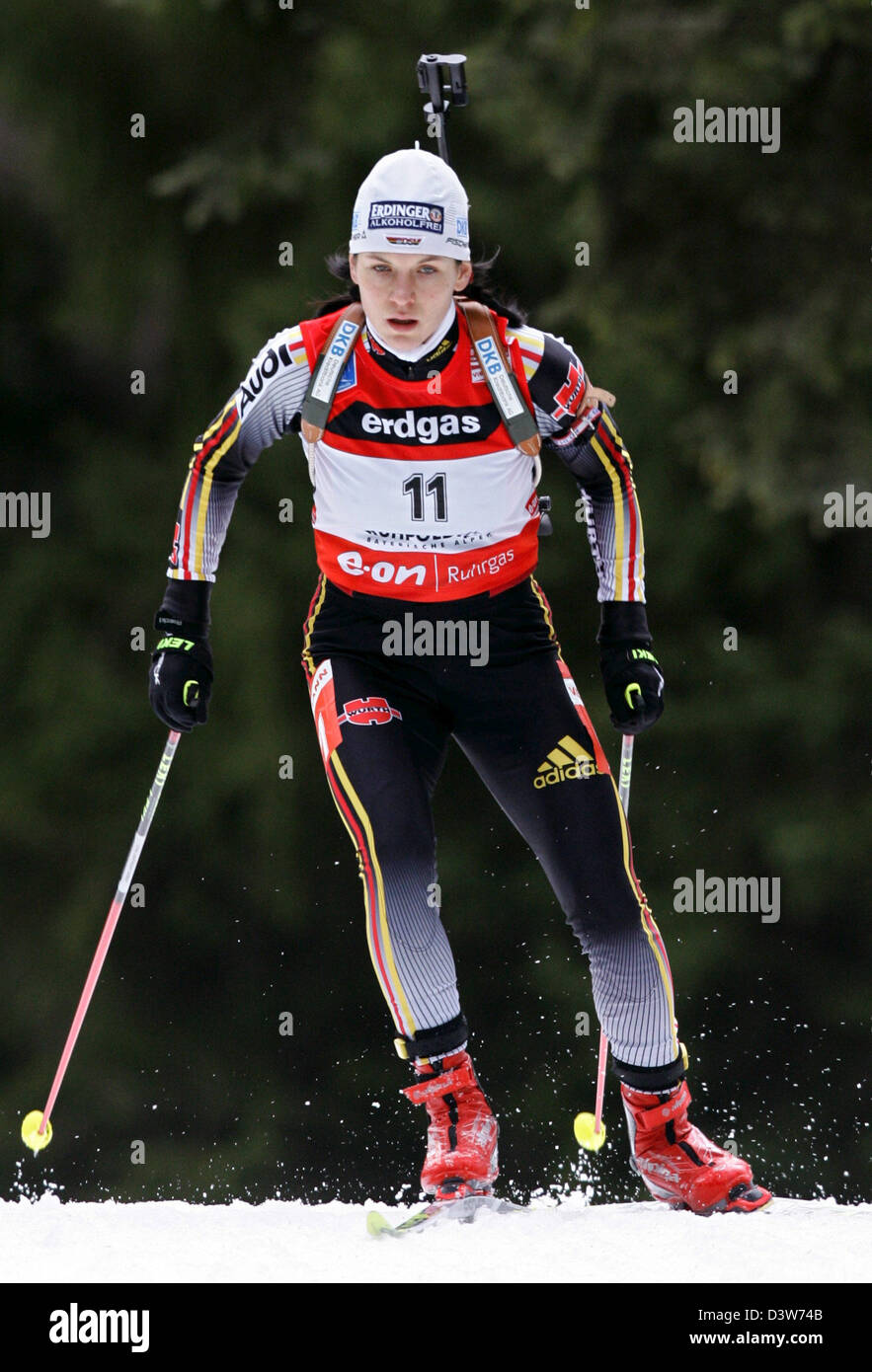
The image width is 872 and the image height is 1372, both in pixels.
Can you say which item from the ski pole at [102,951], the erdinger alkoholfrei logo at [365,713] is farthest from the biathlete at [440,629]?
the ski pole at [102,951]

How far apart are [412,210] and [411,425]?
0.48 meters

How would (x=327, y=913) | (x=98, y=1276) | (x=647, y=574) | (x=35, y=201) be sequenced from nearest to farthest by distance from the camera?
1. (x=98, y=1276)
2. (x=647, y=574)
3. (x=327, y=913)
4. (x=35, y=201)

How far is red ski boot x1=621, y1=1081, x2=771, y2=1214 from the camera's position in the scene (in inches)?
190

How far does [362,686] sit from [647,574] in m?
6.97

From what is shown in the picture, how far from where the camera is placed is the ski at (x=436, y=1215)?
15.4ft

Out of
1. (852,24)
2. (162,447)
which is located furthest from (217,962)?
(852,24)

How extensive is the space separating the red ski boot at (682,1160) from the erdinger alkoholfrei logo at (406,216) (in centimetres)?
208

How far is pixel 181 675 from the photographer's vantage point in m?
4.89

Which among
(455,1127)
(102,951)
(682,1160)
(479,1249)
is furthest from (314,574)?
(479,1249)

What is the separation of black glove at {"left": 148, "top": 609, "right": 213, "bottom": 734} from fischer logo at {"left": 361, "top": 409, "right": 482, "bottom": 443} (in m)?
0.71

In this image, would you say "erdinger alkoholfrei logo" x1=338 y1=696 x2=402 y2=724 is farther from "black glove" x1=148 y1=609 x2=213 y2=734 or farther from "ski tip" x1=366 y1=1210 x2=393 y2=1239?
"ski tip" x1=366 y1=1210 x2=393 y2=1239

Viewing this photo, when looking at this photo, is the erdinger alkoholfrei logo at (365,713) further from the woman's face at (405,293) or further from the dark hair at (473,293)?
the dark hair at (473,293)

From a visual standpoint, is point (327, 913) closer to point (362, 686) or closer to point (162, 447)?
point (162, 447)

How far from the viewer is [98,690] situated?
44.3 ft
